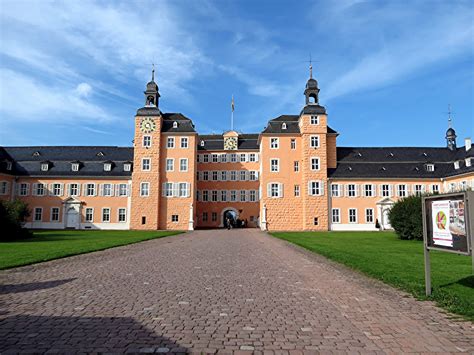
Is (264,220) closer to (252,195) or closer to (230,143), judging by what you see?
(252,195)

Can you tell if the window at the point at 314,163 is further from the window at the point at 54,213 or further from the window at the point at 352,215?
the window at the point at 54,213

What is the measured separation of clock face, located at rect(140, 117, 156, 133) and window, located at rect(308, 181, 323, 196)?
68.4ft

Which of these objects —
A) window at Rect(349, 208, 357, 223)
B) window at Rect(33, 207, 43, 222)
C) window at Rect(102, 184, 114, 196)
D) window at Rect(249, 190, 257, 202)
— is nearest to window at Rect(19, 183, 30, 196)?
window at Rect(33, 207, 43, 222)

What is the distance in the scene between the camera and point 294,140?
45625mm

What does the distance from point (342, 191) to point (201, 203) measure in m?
20.9

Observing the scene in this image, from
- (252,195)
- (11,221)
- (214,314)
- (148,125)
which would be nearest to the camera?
(214,314)

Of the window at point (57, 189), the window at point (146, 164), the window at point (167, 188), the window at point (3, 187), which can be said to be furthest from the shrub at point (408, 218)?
the window at point (3, 187)

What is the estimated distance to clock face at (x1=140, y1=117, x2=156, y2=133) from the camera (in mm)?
45438

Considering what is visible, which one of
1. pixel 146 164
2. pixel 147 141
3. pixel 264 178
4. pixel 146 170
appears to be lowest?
pixel 264 178

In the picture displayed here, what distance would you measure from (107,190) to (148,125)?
33.3 feet

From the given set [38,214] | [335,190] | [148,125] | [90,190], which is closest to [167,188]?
[148,125]

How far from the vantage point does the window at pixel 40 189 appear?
4688 centimetres

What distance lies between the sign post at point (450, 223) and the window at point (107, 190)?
44036 mm

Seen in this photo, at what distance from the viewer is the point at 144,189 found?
44.8m
